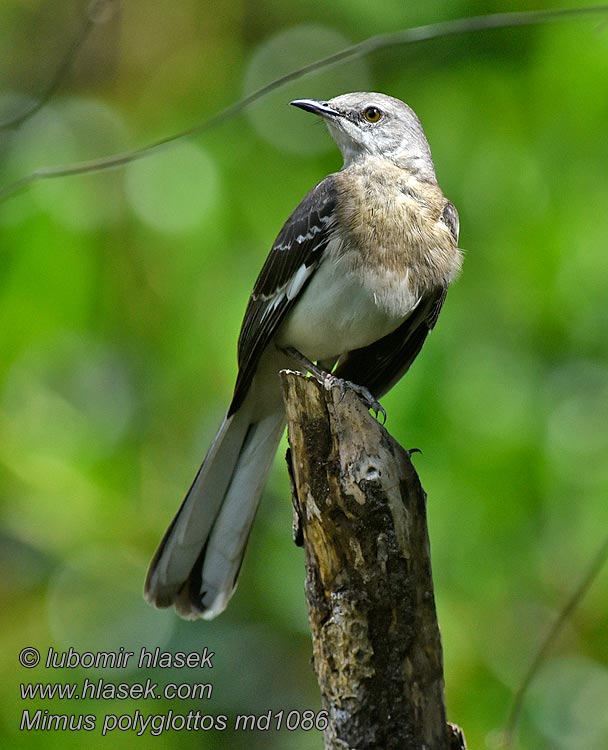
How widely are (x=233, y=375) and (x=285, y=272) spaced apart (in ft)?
2.50

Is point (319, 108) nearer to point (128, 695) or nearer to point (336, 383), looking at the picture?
point (336, 383)

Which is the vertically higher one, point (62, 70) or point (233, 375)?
point (62, 70)

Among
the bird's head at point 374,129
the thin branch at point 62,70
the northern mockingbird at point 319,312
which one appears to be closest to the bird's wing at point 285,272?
the northern mockingbird at point 319,312

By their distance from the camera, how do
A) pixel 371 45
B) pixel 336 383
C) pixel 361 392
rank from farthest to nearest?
pixel 361 392, pixel 371 45, pixel 336 383

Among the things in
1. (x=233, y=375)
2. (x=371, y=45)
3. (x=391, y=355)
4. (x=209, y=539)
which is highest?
(x=371, y=45)

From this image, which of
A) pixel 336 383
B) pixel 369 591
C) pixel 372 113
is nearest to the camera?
pixel 369 591

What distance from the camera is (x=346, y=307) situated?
4438 millimetres

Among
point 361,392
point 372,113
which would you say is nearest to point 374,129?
point 372,113

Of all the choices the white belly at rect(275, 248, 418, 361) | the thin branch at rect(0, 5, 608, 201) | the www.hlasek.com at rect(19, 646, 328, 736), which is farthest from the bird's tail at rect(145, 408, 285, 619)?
the thin branch at rect(0, 5, 608, 201)

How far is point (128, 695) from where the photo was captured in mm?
5074

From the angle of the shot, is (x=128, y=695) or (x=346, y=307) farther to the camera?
(x=128, y=695)

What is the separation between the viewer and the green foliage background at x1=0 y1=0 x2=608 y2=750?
4820 millimetres

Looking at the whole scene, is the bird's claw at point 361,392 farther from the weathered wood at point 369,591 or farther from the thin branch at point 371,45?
the thin branch at point 371,45

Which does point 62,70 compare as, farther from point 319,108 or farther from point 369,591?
point 369,591
